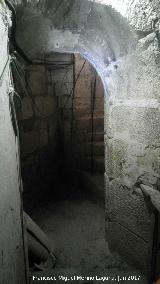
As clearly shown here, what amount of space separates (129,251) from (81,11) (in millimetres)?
2238

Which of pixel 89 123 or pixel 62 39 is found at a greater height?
pixel 62 39

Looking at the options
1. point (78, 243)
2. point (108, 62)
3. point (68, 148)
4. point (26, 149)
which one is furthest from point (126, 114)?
point (68, 148)

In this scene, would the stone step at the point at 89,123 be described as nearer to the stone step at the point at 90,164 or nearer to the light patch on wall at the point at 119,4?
the stone step at the point at 90,164

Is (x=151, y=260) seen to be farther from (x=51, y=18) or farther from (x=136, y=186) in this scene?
(x=51, y=18)

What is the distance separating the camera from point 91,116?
461cm

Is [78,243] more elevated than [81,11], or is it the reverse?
[81,11]

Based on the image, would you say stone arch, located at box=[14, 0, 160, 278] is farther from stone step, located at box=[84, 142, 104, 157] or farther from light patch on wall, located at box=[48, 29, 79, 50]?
stone step, located at box=[84, 142, 104, 157]

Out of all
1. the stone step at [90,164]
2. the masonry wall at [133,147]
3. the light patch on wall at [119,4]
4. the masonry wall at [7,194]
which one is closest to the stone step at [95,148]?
the stone step at [90,164]

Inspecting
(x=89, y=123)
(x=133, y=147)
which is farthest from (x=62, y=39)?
(x=89, y=123)

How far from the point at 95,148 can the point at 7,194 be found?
339 centimetres

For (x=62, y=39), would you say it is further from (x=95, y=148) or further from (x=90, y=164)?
(x=90, y=164)

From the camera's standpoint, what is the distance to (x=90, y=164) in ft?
15.5

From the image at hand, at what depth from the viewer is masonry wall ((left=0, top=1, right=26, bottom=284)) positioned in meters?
1.25

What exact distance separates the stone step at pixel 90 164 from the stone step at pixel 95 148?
76 mm
